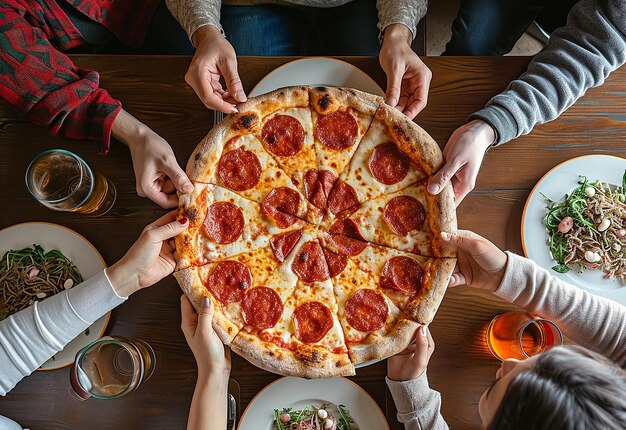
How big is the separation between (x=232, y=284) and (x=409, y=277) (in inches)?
28.9

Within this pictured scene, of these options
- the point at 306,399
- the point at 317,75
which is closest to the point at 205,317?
the point at 306,399

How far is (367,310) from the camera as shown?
77.5 inches

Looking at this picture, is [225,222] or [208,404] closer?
[208,404]

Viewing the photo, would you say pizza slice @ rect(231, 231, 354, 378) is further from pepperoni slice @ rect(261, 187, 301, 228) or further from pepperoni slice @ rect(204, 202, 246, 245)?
pepperoni slice @ rect(204, 202, 246, 245)

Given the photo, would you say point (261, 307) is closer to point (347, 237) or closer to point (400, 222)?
point (347, 237)

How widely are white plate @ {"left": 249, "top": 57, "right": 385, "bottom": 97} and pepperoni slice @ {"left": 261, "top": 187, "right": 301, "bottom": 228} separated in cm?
44

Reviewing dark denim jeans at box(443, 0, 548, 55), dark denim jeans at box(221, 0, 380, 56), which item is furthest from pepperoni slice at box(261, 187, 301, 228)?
dark denim jeans at box(443, 0, 548, 55)

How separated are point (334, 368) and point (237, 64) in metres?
1.34

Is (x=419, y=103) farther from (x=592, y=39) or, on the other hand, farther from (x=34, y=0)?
(x=34, y=0)

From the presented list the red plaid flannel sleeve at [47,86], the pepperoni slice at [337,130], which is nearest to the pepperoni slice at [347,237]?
the pepperoni slice at [337,130]

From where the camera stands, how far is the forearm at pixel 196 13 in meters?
2.08

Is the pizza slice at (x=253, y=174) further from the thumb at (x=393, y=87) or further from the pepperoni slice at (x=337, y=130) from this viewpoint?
the thumb at (x=393, y=87)

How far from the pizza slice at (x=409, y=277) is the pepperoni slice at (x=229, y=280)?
1.53ft

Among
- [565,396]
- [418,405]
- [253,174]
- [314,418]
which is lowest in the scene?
[314,418]
